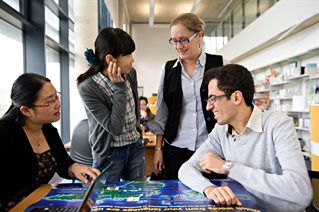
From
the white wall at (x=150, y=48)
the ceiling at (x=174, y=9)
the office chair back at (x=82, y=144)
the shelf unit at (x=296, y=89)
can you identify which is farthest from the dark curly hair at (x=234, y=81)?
the white wall at (x=150, y=48)

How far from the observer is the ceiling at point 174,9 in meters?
9.85

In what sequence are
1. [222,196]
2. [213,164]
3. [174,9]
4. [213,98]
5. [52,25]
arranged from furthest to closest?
[174,9] < [52,25] < [213,98] < [213,164] < [222,196]

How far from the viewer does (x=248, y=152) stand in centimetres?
125

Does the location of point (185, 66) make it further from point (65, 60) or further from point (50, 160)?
point (65, 60)

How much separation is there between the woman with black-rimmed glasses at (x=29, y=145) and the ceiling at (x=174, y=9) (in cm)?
804

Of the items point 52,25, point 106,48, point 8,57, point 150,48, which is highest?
point 150,48

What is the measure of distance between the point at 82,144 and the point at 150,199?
1656 mm

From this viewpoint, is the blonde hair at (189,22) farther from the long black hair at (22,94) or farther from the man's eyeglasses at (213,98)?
the long black hair at (22,94)

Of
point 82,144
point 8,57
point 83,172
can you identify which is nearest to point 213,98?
point 83,172

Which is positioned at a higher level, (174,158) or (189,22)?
(189,22)

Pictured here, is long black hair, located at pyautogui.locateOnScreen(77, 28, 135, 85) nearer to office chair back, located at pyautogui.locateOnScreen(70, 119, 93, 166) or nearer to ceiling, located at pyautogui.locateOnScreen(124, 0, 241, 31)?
office chair back, located at pyautogui.locateOnScreen(70, 119, 93, 166)

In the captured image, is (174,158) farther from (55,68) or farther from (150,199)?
(55,68)

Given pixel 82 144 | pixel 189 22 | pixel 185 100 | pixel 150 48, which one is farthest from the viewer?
pixel 150 48

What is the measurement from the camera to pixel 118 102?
1427 millimetres
